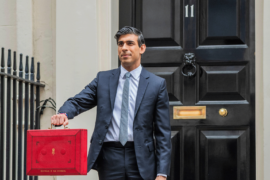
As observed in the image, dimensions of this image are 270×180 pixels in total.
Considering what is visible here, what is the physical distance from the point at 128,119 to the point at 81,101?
436 millimetres

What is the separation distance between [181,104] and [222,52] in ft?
2.66

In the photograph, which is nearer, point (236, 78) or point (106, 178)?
point (106, 178)

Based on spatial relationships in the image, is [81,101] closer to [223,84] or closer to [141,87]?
[141,87]

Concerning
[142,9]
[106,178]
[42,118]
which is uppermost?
[142,9]

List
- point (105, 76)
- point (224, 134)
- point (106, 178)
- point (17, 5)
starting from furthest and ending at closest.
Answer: point (17, 5)
point (224, 134)
point (105, 76)
point (106, 178)

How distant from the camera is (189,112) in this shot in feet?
15.6

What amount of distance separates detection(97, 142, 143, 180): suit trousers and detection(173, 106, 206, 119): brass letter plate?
1.56 m

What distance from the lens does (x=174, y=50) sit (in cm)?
487

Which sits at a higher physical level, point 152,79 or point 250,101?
point 152,79

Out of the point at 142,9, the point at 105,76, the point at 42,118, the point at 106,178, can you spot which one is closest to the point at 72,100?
the point at 105,76

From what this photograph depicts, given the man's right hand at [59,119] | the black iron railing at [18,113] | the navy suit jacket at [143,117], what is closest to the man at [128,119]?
the navy suit jacket at [143,117]

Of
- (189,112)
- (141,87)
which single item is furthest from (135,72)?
(189,112)

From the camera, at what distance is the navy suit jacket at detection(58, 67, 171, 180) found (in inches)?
130

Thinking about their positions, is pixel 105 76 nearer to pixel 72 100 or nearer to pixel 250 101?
pixel 72 100
